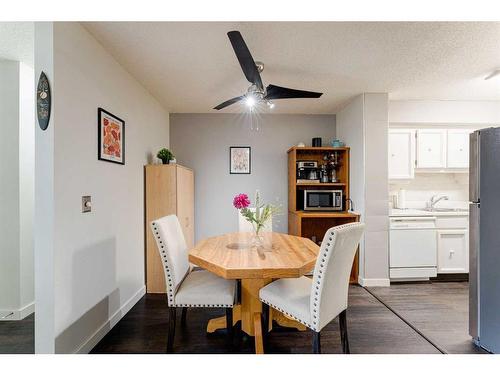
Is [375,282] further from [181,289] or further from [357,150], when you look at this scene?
[181,289]

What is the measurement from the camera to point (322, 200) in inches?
148

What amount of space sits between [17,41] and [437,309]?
4384 mm

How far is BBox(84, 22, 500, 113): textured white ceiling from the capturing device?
1.96 meters

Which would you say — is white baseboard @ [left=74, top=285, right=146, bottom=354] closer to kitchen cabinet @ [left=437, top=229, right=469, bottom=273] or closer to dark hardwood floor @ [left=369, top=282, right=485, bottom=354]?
dark hardwood floor @ [left=369, top=282, right=485, bottom=354]

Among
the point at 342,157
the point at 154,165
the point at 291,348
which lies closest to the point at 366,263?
the point at 342,157

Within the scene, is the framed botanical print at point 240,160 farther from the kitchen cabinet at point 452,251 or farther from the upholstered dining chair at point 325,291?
the kitchen cabinet at point 452,251

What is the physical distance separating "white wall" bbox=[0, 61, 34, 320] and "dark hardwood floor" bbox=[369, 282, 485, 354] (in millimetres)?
3533

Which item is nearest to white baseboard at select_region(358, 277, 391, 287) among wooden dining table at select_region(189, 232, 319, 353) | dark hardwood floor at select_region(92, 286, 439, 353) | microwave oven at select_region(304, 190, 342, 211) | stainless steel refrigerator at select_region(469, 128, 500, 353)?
dark hardwood floor at select_region(92, 286, 439, 353)

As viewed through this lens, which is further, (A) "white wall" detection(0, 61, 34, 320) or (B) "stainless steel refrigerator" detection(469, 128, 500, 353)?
(A) "white wall" detection(0, 61, 34, 320)

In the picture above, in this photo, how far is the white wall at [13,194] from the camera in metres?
2.38

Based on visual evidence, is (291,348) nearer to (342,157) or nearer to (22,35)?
(342,157)

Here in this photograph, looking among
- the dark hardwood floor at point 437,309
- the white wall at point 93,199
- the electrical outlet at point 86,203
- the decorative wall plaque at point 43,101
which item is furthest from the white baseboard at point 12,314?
the dark hardwood floor at point 437,309

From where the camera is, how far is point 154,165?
10.4ft

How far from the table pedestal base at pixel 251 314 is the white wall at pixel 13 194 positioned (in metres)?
1.76
